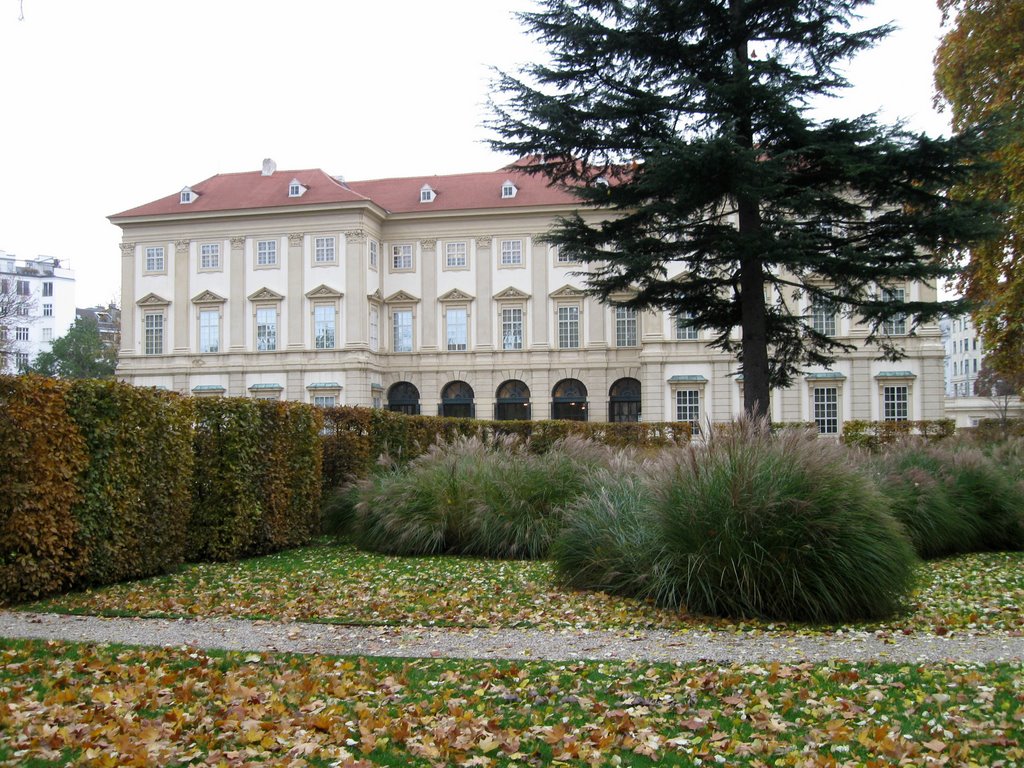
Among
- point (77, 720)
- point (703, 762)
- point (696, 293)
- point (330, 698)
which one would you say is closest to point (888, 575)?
point (703, 762)

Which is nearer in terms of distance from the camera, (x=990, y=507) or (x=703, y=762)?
(x=703, y=762)

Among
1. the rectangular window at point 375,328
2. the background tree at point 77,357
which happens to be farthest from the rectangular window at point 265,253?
the background tree at point 77,357

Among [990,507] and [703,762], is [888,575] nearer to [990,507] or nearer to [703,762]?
[703,762]

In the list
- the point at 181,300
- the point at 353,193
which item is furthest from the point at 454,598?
the point at 181,300

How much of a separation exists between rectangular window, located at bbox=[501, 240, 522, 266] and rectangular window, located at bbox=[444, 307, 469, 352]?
3.33 m

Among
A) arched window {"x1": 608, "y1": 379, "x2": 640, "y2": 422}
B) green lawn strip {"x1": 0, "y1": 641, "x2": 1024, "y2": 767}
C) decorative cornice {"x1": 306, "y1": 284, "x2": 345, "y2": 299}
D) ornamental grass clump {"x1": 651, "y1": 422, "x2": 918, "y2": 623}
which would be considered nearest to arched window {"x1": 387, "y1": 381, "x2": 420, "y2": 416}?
decorative cornice {"x1": 306, "y1": 284, "x2": 345, "y2": 299}

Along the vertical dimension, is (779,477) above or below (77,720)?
above

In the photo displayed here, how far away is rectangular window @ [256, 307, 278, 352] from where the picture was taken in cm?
4709

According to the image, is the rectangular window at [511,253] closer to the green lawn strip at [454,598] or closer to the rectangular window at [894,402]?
the rectangular window at [894,402]

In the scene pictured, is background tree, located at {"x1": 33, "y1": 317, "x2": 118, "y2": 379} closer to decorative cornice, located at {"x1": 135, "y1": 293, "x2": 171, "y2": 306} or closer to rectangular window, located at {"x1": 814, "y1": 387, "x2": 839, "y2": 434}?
decorative cornice, located at {"x1": 135, "y1": 293, "x2": 171, "y2": 306}

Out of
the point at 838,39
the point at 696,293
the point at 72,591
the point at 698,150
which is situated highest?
the point at 838,39

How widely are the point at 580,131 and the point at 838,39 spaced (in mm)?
4317

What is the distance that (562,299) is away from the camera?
46.5 m

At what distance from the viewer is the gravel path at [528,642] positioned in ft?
20.0
